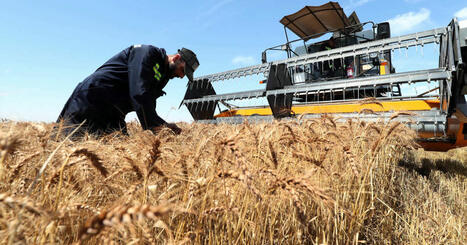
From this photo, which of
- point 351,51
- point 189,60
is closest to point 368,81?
point 351,51

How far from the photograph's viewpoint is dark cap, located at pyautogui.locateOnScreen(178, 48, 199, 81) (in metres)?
3.02

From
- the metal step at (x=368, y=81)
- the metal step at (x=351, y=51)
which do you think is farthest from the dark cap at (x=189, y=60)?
the metal step at (x=351, y=51)

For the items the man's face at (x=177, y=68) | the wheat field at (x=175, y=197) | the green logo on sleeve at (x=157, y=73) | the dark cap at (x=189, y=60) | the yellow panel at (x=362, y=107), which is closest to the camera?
the wheat field at (x=175, y=197)

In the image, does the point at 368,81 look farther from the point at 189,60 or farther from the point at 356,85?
the point at 189,60

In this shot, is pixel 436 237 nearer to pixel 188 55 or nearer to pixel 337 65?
pixel 188 55

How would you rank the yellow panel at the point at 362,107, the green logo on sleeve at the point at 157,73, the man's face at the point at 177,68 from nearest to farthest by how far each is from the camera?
the green logo on sleeve at the point at 157,73 < the man's face at the point at 177,68 < the yellow panel at the point at 362,107

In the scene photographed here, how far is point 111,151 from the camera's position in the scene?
1.14 meters

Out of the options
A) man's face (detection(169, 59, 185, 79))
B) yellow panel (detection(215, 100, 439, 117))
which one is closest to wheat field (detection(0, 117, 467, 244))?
man's face (detection(169, 59, 185, 79))

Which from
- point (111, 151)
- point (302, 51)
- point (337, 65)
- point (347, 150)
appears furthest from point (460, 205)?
point (302, 51)

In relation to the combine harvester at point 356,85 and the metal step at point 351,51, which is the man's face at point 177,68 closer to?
the combine harvester at point 356,85

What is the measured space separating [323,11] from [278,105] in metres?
3.51

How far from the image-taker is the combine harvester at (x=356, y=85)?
9.05 feet

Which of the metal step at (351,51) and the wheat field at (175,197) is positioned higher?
the metal step at (351,51)

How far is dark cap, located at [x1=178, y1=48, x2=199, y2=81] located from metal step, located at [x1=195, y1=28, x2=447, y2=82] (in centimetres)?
195
